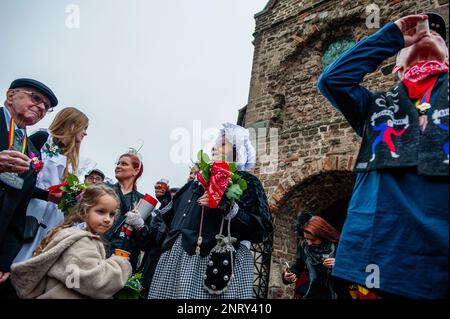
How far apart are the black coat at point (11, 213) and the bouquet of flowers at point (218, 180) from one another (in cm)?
122

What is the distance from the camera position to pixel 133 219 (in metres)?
2.89

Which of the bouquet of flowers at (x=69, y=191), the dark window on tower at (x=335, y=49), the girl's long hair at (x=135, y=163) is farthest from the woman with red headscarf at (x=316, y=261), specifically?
the dark window on tower at (x=335, y=49)

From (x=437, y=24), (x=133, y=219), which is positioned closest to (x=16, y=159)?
(x=133, y=219)

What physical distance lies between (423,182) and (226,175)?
1264mm

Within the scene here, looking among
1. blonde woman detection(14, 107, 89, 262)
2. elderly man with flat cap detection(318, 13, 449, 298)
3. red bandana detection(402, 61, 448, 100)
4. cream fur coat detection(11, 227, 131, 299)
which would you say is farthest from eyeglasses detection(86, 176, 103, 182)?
red bandana detection(402, 61, 448, 100)

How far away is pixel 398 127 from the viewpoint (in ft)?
5.24

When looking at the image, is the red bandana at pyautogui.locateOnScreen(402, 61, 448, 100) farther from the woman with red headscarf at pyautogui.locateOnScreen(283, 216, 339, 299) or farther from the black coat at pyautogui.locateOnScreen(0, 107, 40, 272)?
the black coat at pyautogui.locateOnScreen(0, 107, 40, 272)

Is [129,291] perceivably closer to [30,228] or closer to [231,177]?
[30,228]

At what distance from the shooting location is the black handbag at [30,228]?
7.84ft

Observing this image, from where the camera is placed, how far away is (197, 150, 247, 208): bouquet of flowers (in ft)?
7.54

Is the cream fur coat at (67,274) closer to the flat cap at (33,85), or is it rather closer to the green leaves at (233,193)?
the green leaves at (233,193)

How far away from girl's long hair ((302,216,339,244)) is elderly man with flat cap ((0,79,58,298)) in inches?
116

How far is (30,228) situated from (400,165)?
2.46m

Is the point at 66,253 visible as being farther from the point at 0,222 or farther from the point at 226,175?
the point at 226,175
